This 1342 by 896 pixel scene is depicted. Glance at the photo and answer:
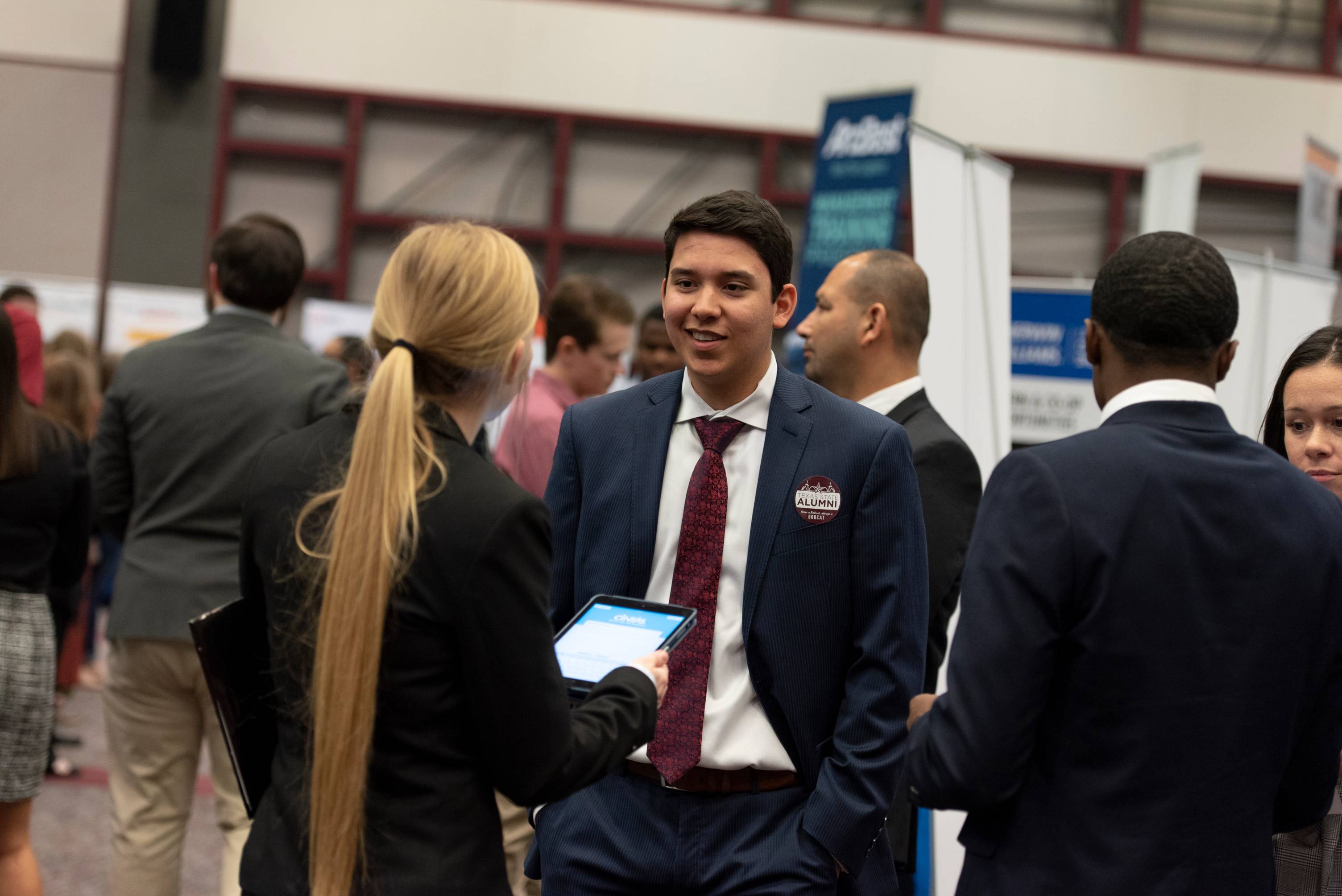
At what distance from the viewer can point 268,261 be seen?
3.15 metres

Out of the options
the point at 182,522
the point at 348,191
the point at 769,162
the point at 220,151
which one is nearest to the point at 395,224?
A: the point at 348,191

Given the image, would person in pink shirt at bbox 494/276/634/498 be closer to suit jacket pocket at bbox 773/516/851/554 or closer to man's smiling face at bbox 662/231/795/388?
man's smiling face at bbox 662/231/795/388

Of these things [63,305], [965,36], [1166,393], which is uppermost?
[965,36]

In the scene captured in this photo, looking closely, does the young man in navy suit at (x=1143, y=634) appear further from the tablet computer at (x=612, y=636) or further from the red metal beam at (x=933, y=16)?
the red metal beam at (x=933, y=16)

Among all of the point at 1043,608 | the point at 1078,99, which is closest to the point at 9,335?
the point at 1043,608

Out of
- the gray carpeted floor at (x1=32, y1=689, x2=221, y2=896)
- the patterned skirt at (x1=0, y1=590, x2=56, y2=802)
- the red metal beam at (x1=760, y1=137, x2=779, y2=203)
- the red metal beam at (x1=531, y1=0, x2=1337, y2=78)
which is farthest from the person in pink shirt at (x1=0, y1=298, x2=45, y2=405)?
the red metal beam at (x1=531, y1=0, x2=1337, y2=78)

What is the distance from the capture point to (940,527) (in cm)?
254

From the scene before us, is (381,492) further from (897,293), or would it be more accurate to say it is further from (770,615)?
(897,293)

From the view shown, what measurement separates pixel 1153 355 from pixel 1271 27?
11.0 meters

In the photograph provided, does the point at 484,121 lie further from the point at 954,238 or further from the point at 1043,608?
the point at 1043,608

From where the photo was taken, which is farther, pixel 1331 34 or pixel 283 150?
pixel 1331 34

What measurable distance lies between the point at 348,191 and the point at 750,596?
9.10m

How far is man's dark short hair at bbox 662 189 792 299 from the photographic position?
6.52 ft

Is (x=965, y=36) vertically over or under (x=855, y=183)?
over
